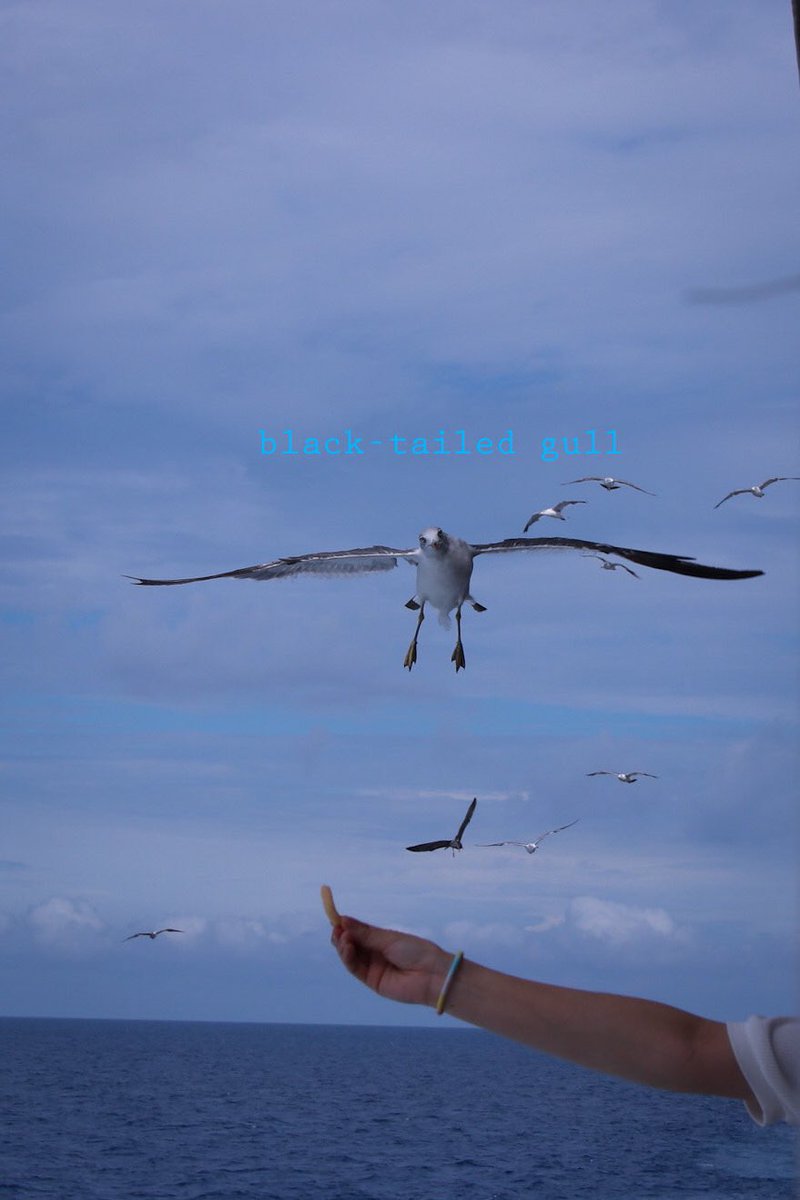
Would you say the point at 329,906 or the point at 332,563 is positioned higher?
the point at 332,563

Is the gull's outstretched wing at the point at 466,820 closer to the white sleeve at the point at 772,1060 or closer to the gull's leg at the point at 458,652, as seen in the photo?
the gull's leg at the point at 458,652

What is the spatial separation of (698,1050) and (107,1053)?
78.0 metres

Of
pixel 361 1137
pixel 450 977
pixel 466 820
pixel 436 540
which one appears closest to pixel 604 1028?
pixel 450 977

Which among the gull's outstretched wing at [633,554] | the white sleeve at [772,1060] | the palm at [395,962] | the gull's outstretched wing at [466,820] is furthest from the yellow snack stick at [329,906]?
the gull's outstretched wing at [466,820]

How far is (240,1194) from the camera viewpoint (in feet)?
101

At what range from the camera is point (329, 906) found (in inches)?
47.5

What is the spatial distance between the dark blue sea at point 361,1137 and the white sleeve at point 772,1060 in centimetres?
3006

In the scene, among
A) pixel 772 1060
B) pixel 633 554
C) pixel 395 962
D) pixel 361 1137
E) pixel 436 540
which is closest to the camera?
pixel 772 1060

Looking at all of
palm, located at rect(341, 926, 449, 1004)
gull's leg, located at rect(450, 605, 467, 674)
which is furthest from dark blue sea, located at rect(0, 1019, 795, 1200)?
palm, located at rect(341, 926, 449, 1004)

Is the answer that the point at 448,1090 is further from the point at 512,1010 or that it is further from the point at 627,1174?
the point at 512,1010

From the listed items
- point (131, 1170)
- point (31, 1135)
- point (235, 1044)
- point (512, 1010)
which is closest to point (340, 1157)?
point (131, 1170)

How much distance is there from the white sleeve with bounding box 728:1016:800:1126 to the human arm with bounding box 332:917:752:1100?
0.05ft

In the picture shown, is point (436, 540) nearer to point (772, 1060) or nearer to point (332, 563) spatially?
point (332, 563)

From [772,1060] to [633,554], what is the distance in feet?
8.72
